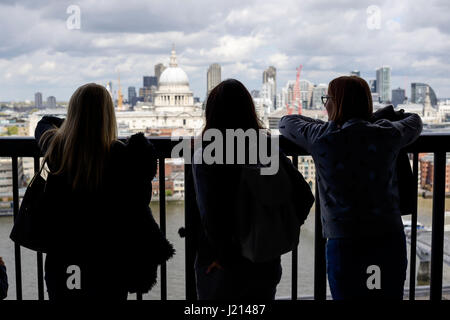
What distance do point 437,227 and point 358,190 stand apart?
0.62 m

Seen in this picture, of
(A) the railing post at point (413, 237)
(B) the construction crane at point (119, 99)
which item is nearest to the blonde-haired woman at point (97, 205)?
(A) the railing post at point (413, 237)

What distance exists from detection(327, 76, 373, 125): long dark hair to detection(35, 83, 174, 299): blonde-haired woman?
0.57m

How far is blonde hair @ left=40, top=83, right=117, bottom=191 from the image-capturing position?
1.43 m

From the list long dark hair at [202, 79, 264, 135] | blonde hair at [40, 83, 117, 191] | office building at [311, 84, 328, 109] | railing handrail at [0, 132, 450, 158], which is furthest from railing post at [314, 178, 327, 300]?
blonde hair at [40, 83, 117, 191]

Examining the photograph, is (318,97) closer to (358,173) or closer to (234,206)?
(358,173)

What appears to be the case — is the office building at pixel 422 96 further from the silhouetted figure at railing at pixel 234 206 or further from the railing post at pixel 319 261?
the silhouetted figure at railing at pixel 234 206

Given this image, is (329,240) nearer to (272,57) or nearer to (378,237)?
(378,237)

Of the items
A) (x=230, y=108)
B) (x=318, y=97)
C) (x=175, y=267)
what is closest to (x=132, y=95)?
(x=175, y=267)

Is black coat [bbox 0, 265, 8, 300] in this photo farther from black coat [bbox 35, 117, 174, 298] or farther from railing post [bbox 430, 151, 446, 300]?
railing post [bbox 430, 151, 446, 300]

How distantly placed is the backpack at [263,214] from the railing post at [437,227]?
0.80 m

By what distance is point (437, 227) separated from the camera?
6.51 ft

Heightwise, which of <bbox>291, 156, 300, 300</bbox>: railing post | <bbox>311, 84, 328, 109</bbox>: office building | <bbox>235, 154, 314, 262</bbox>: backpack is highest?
<bbox>311, 84, 328, 109</bbox>: office building
